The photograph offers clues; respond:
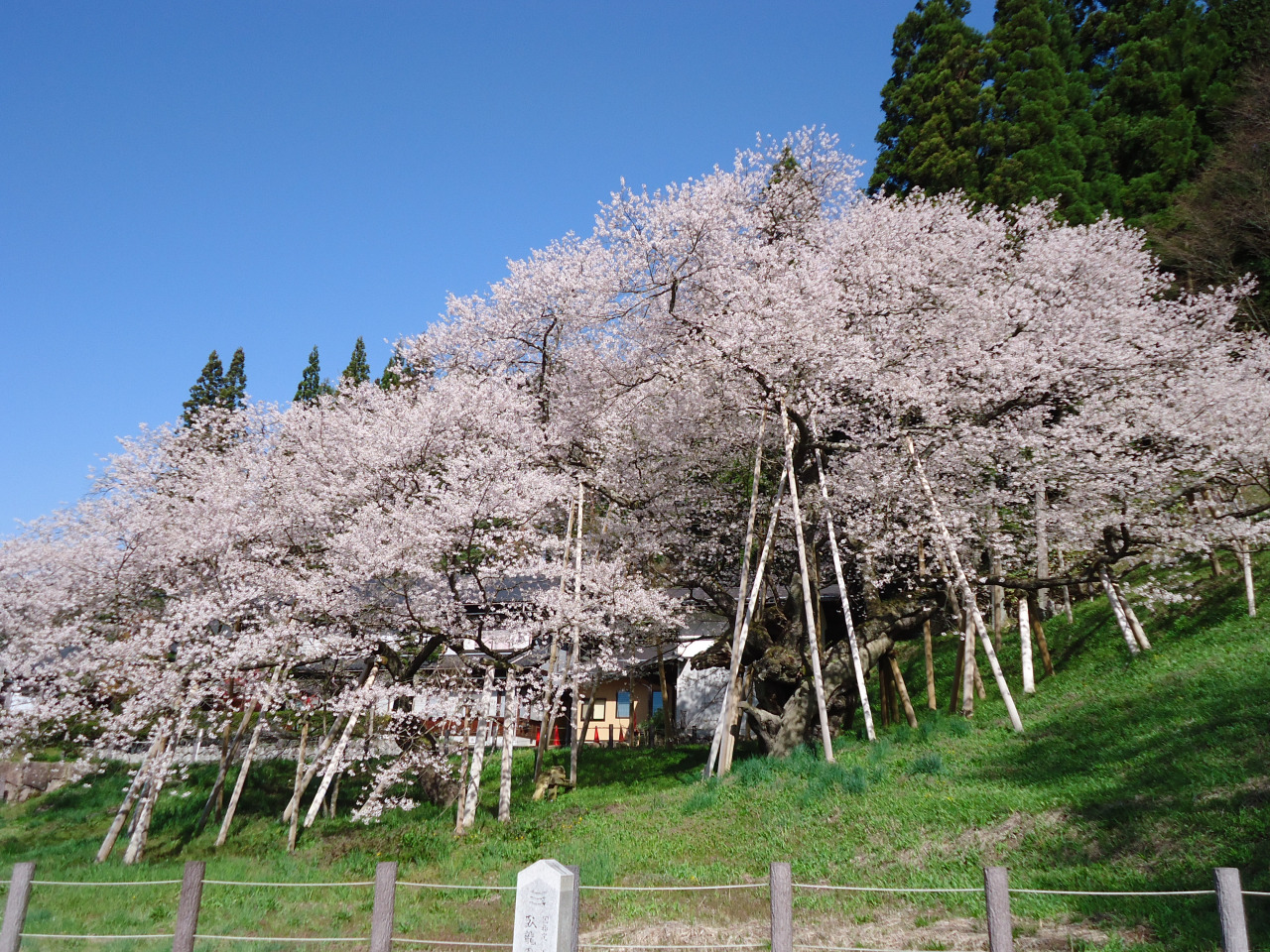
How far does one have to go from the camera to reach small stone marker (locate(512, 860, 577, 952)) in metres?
5.61

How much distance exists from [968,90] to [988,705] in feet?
84.3

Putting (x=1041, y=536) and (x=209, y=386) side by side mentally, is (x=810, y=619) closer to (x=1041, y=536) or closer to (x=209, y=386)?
(x=1041, y=536)

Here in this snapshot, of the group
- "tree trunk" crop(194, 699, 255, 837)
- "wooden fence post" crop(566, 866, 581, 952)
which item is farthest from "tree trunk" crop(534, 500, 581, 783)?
"wooden fence post" crop(566, 866, 581, 952)

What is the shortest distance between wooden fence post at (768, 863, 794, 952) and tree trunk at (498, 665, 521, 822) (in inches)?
368

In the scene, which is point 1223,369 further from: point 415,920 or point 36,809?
point 36,809

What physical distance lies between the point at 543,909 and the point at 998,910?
11.3ft

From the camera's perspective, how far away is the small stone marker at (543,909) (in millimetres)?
5605

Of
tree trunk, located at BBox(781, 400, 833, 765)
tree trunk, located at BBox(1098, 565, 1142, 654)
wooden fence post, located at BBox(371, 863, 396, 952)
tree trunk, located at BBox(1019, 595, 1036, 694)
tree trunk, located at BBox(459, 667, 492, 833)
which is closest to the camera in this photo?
wooden fence post, located at BBox(371, 863, 396, 952)

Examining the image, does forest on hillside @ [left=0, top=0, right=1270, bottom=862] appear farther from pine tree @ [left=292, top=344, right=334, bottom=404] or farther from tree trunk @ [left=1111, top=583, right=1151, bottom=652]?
pine tree @ [left=292, top=344, right=334, bottom=404]

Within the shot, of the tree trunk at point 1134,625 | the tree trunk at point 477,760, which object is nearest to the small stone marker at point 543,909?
the tree trunk at point 477,760

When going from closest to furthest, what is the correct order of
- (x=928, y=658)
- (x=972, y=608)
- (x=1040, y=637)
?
A: (x=972, y=608) < (x=1040, y=637) < (x=928, y=658)

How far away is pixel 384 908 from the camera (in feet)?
23.5

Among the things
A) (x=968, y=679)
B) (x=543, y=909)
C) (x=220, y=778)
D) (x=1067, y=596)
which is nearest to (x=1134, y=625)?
(x=968, y=679)

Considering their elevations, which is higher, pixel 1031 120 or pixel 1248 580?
pixel 1031 120
